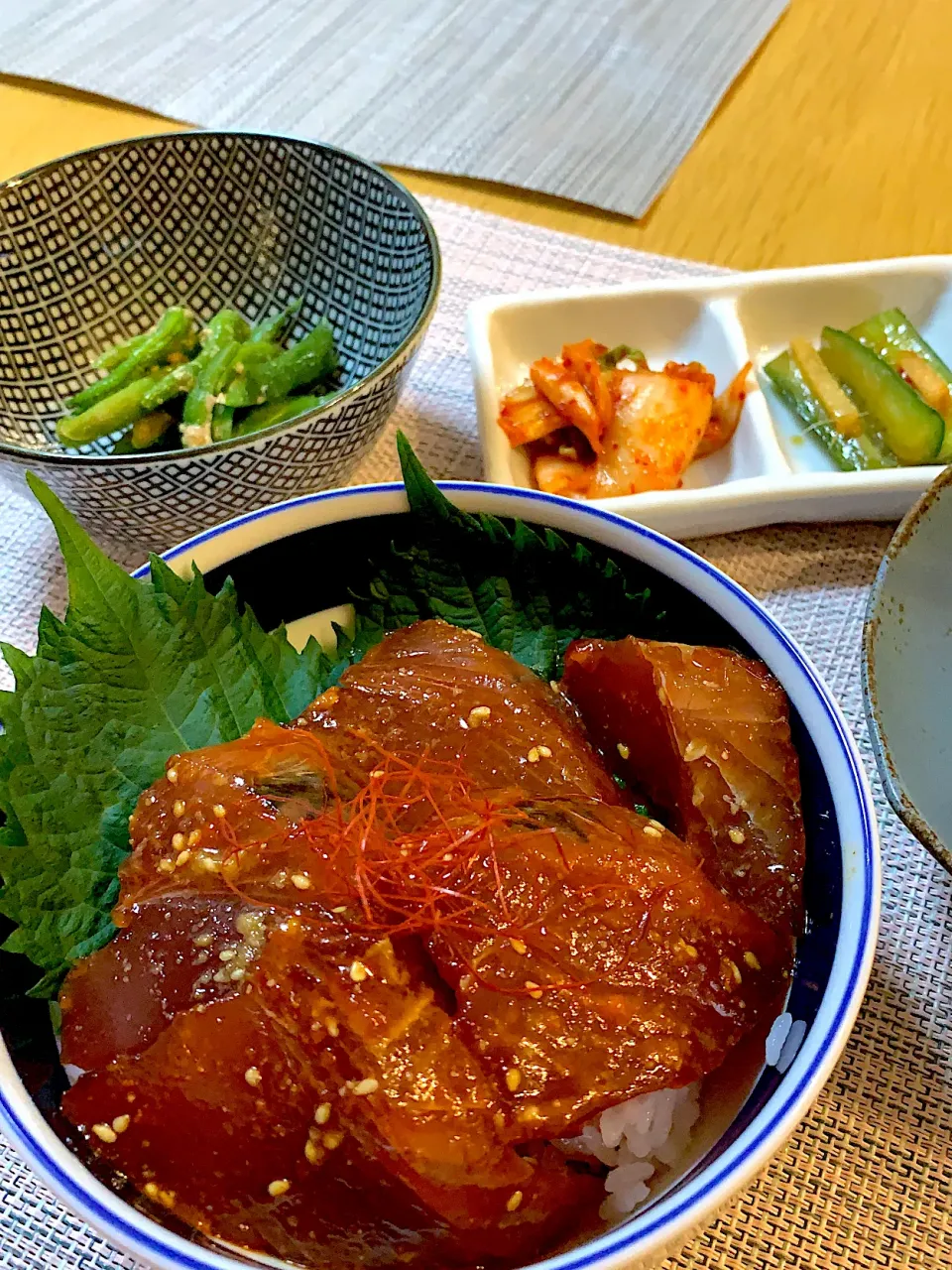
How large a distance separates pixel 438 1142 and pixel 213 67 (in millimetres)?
3146

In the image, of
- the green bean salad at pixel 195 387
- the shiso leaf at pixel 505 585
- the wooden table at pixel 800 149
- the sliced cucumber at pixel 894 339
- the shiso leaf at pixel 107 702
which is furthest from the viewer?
the wooden table at pixel 800 149

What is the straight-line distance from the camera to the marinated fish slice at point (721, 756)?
995 mm

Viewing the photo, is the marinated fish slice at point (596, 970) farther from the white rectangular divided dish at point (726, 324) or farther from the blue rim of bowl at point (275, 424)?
the white rectangular divided dish at point (726, 324)

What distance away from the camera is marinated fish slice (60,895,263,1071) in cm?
89

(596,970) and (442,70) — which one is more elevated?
(442,70)

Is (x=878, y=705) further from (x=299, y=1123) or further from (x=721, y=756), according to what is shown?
(x=299, y=1123)

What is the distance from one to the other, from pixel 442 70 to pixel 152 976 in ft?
9.47

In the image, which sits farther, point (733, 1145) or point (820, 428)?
point (820, 428)

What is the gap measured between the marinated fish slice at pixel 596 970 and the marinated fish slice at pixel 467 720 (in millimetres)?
92

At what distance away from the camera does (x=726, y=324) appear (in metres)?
2.00

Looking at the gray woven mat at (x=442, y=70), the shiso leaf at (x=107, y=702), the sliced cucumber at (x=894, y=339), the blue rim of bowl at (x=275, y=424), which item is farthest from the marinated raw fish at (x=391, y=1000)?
the gray woven mat at (x=442, y=70)

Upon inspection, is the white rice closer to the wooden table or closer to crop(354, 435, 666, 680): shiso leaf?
crop(354, 435, 666, 680): shiso leaf

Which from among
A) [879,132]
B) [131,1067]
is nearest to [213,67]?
[879,132]

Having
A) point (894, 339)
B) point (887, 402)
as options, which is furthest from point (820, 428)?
point (894, 339)
